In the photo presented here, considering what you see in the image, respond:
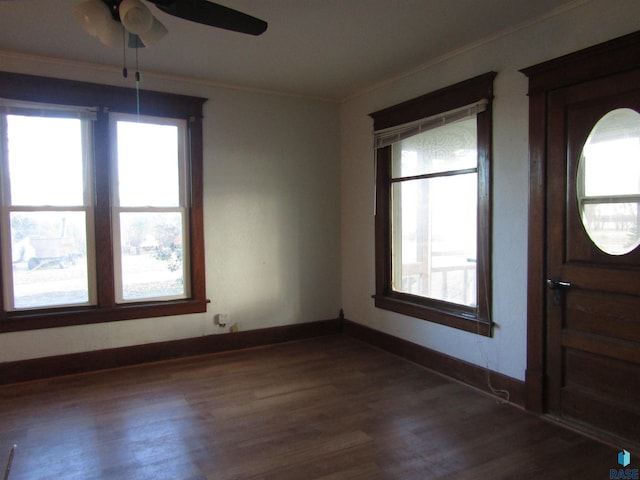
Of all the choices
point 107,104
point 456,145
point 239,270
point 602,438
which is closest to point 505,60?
point 456,145

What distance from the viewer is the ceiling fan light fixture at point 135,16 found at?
204cm

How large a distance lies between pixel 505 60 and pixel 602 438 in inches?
102

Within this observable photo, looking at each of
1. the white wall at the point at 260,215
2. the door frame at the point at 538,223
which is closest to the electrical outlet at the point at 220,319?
the white wall at the point at 260,215

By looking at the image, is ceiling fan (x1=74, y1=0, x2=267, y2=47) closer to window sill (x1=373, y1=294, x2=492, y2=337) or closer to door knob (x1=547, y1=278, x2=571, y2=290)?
door knob (x1=547, y1=278, x2=571, y2=290)

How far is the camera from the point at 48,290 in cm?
379

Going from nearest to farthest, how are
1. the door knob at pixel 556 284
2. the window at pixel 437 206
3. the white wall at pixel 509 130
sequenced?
the white wall at pixel 509 130, the door knob at pixel 556 284, the window at pixel 437 206

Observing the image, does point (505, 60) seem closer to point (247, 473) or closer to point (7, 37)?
point (247, 473)

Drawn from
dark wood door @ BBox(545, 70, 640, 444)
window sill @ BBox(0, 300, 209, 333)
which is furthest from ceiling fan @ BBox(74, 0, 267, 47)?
window sill @ BBox(0, 300, 209, 333)

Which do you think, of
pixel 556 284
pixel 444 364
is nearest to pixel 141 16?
pixel 556 284

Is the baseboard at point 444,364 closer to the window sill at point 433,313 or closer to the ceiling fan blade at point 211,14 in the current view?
the window sill at point 433,313

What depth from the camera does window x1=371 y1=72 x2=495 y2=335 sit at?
341 centimetres

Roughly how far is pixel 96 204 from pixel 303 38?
2273 millimetres

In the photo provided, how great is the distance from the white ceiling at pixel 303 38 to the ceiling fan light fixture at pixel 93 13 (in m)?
→ 0.80

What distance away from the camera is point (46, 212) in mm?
3742
